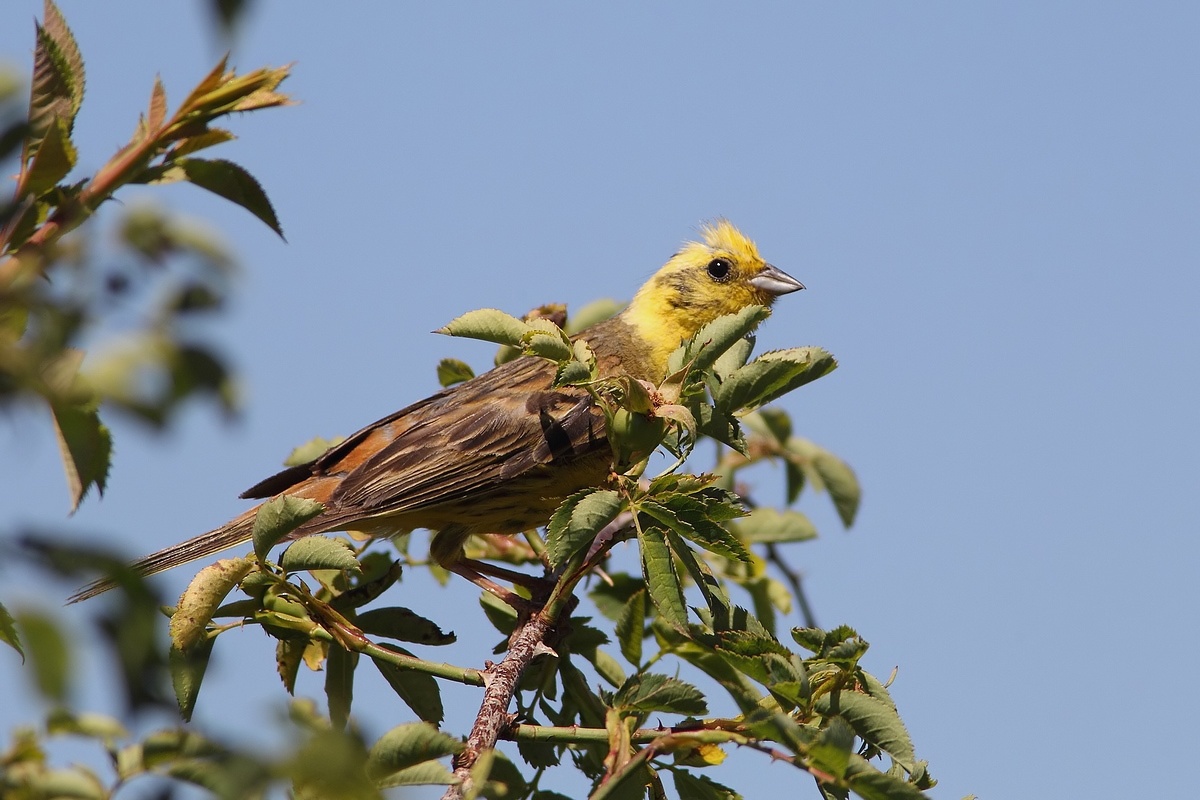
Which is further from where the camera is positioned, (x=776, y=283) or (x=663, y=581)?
(x=776, y=283)

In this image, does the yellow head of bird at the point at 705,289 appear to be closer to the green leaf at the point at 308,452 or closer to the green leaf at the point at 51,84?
the green leaf at the point at 308,452

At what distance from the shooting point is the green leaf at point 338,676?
3.56 m

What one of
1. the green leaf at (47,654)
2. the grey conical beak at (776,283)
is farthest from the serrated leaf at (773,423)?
the green leaf at (47,654)

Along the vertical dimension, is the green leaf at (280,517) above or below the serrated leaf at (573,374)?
below

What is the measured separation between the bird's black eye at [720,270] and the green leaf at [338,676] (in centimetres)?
391

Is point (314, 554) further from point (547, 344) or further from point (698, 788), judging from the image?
point (698, 788)

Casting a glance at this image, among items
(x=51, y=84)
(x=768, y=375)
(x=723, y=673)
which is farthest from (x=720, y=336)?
(x=51, y=84)

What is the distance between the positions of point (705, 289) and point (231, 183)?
4.81 metres

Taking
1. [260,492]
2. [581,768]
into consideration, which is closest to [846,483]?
[581,768]

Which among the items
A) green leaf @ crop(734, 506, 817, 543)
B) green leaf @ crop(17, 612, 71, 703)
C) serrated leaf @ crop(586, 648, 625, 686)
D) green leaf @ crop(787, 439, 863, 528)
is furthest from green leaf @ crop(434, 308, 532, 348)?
green leaf @ crop(17, 612, 71, 703)

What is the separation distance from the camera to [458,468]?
5340 mm

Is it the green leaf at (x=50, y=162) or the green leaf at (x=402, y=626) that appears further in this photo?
the green leaf at (x=402, y=626)

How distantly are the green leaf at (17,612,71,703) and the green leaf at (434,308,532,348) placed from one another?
8.80ft

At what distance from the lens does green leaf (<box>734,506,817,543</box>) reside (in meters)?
4.87
